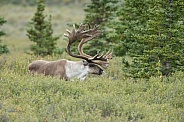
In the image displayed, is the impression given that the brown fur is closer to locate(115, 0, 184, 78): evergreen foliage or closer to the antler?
the antler

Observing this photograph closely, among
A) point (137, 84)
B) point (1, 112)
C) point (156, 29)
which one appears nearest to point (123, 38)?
point (156, 29)

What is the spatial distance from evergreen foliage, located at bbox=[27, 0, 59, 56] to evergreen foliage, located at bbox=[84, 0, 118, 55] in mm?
2000

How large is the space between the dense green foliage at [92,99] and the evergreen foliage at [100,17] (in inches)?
302

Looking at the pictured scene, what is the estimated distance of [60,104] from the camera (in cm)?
878

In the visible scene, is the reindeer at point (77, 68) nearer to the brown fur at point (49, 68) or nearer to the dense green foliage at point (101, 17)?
the brown fur at point (49, 68)

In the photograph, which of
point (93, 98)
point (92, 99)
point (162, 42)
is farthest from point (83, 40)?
point (92, 99)

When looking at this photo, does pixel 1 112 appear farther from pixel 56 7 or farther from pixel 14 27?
pixel 56 7

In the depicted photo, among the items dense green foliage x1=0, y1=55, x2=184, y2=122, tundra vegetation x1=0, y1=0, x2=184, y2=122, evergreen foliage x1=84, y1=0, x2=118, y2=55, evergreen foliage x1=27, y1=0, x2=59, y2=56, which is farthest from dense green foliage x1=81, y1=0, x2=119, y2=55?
dense green foliage x1=0, y1=55, x2=184, y2=122

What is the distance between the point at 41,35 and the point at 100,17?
9.75 ft

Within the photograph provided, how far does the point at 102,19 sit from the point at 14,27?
80.8 feet

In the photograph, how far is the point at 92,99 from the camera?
29.3 ft

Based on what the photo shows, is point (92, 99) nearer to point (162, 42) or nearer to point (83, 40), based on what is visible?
point (162, 42)

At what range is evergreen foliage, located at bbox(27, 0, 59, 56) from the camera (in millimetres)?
20422

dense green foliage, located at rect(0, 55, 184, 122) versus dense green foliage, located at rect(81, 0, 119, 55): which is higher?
dense green foliage, located at rect(81, 0, 119, 55)
